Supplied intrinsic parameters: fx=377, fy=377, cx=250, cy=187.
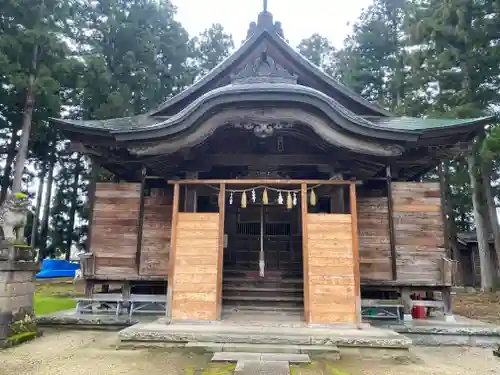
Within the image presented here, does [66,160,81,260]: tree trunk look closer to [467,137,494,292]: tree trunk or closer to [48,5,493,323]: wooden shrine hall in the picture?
[48,5,493,323]: wooden shrine hall

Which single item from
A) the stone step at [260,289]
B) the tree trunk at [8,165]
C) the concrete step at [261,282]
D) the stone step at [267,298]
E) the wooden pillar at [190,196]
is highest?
the tree trunk at [8,165]

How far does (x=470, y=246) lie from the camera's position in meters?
27.3

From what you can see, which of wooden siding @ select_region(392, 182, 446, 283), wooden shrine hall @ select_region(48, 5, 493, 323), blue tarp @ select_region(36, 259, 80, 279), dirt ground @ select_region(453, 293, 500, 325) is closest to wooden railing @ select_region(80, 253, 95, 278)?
wooden shrine hall @ select_region(48, 5, 493, 323)

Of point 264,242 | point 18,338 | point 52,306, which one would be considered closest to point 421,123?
point 264,242

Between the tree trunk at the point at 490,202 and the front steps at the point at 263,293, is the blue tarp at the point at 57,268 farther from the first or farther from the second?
the tree trunk at the point at 490,202

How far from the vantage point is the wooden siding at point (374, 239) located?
29.4 feet

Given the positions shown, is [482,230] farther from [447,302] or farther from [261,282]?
[261,282]

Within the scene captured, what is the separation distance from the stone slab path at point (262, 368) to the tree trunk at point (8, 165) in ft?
67.9

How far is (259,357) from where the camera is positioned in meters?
5.94

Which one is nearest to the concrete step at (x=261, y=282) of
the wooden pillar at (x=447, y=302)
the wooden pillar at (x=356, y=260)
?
the wooden pillar at (x=356, y=260)

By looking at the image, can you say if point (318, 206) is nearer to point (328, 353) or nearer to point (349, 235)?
point (349, 235)

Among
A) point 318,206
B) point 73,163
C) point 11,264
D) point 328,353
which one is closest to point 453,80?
point 318,206

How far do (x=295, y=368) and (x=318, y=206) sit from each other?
5.81 meters

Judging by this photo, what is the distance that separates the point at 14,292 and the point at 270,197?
20.5 feet
